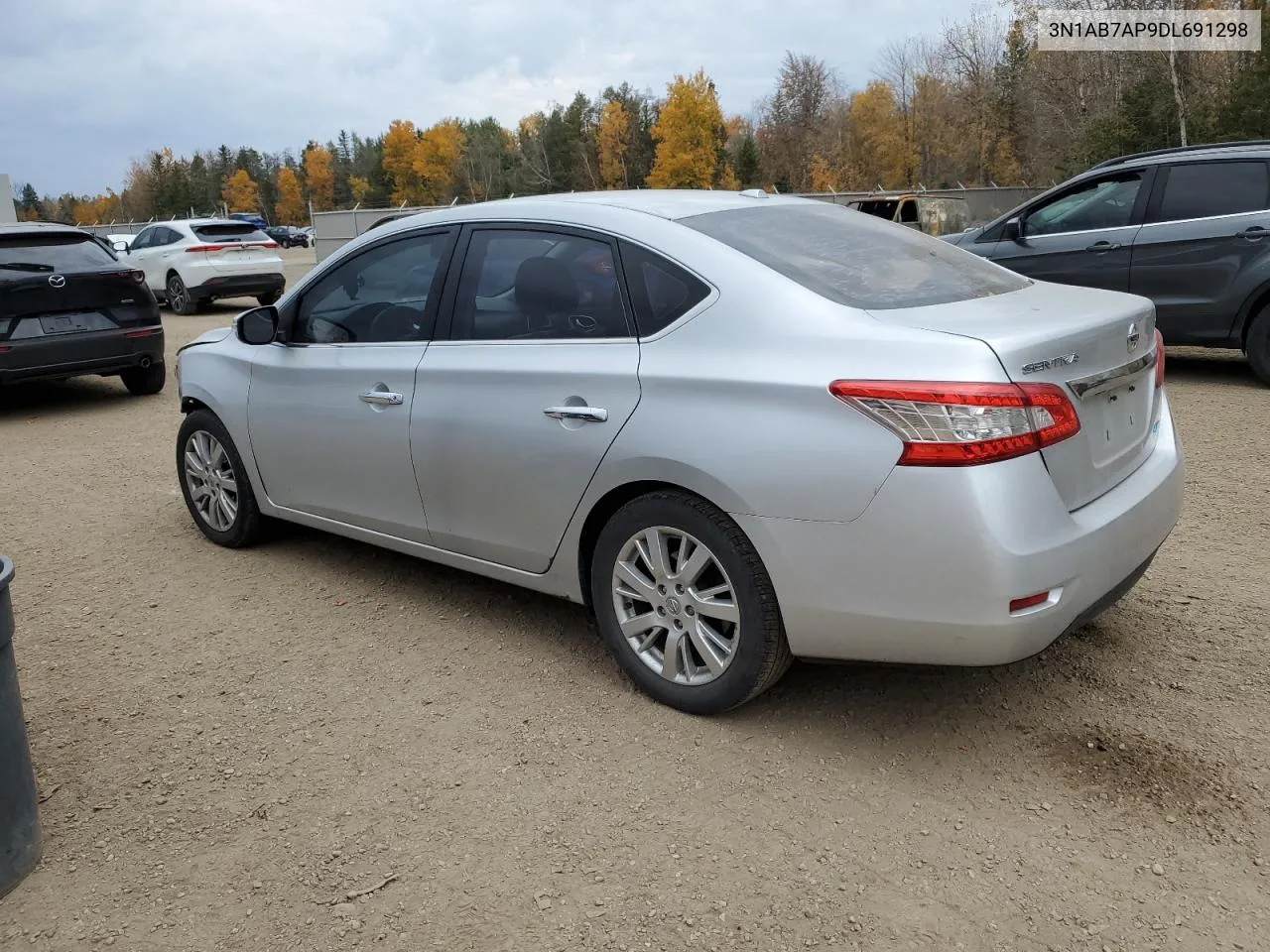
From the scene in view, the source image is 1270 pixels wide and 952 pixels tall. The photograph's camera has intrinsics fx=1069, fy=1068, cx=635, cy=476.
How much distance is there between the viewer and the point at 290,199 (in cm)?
11912

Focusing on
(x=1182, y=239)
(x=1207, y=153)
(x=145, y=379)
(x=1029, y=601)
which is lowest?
(x=1029, y=601)

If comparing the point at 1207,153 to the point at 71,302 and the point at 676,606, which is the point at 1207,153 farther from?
the point at 71,302

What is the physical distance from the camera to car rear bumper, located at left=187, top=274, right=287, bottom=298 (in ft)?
59.1

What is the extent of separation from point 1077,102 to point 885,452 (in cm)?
4438

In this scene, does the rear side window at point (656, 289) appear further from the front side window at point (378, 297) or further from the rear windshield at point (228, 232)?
the rear windshield at point (228, 232)

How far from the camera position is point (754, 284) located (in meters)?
3.23

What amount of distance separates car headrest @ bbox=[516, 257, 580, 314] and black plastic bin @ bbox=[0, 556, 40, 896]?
1827mm

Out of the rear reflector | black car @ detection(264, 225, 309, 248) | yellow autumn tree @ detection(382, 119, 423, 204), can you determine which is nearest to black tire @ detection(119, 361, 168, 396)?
the rear reflector

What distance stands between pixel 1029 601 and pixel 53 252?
8.97m

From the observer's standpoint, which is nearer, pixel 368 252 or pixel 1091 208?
pixel 368 252

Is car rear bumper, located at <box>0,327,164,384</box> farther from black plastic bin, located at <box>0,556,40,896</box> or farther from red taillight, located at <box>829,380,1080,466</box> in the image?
red taillight, located at <box>829,380,1080,466</box>

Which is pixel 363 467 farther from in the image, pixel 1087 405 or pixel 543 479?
pixel 1087 405

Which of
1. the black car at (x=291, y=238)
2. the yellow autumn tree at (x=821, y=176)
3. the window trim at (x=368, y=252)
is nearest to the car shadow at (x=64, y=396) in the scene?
the window trim at (x=368, y=252)

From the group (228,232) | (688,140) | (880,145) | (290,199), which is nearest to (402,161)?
(290,199)
